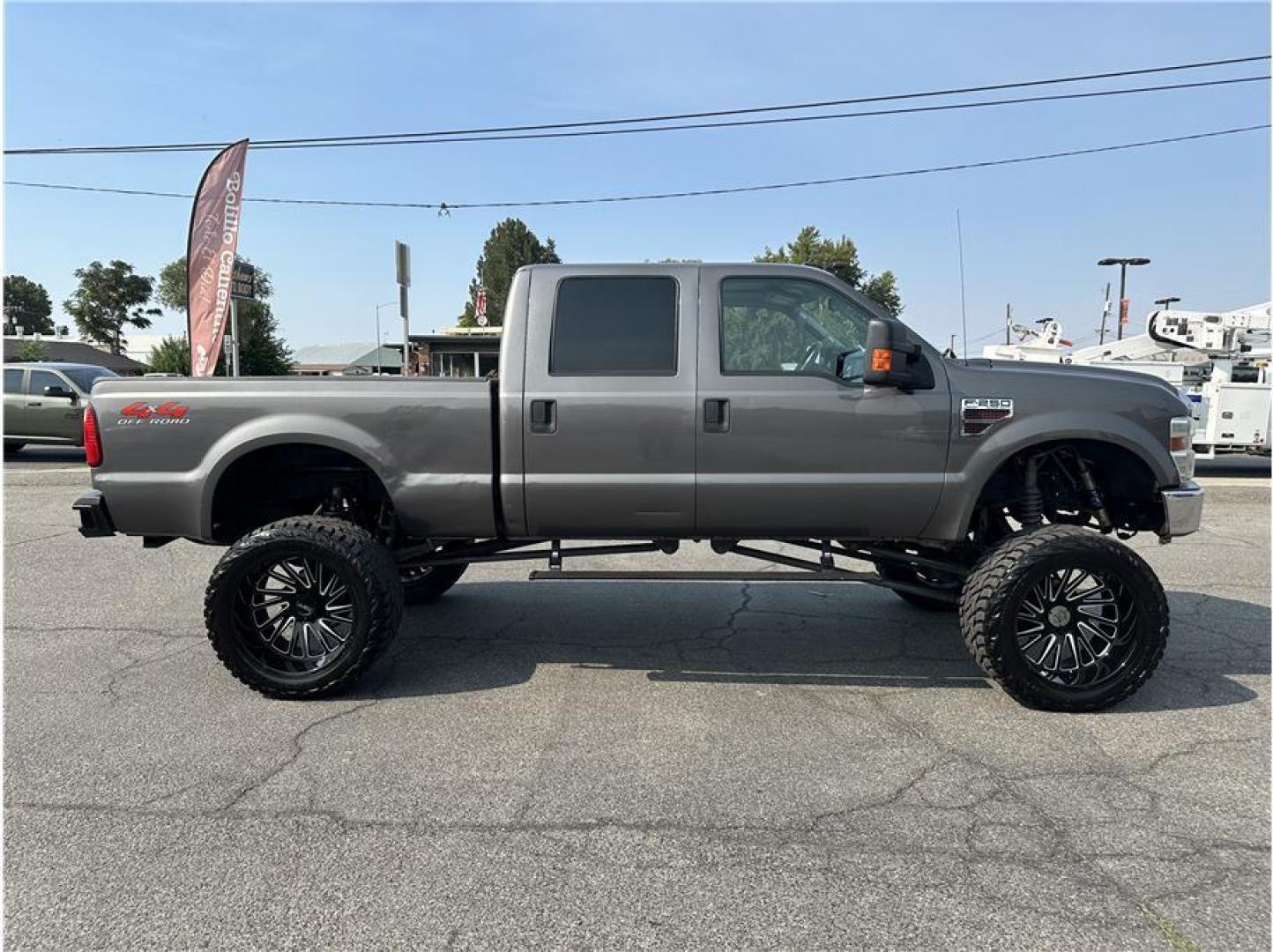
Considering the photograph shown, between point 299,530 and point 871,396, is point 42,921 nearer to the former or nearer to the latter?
point 299,530

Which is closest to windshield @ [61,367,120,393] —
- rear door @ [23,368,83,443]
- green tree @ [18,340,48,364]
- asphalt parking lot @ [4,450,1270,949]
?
rear door @ [23,368,83,443]

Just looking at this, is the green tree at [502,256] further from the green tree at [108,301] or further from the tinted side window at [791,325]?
the tinted side window at [791,325]

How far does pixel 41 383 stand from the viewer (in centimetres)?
1431

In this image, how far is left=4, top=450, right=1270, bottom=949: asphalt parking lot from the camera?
2383 mm

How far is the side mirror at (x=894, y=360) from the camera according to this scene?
3.77 metres

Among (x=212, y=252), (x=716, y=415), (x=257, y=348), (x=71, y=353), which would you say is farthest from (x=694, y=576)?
(x=71, y=353)

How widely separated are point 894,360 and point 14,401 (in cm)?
1602

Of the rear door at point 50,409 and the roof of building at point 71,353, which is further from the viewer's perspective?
the roof of building at point 71,353

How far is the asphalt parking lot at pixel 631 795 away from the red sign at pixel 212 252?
30.2ft

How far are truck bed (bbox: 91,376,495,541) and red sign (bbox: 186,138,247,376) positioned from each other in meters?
9.92

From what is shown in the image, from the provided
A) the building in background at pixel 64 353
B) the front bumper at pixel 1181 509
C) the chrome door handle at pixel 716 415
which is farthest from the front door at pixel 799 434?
the building in background at pixel 64 353

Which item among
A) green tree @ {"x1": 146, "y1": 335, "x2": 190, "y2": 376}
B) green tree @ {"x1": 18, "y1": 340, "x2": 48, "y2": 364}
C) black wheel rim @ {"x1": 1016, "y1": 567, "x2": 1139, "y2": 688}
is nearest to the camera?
black wheel rim @ {"x1": 1016, "y1": 567, "x2": 1139, "y2": 688}

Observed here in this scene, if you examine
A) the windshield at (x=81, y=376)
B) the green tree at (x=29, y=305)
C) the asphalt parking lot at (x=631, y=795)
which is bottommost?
the asphalt parking lot at (x=631, y=795)

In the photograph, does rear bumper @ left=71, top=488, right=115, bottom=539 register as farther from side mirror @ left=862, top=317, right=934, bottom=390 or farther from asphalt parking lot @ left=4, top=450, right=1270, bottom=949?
side mirror @ left=862, top=317, right=934, bottom=390
